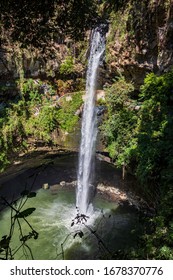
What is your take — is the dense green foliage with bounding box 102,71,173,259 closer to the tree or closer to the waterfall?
the waterfall

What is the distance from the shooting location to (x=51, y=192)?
11344 mm

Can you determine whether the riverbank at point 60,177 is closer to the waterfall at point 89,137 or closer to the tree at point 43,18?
the waterfall at point 89,137

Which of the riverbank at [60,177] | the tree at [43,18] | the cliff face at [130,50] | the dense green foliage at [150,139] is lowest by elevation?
the riverbank at [60,177]

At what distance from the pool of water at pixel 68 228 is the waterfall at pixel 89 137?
1.42 ft

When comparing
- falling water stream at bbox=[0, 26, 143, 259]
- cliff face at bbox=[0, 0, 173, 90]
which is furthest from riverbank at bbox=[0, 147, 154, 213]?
cliff face at bbox=[0, 0, 173, 90]

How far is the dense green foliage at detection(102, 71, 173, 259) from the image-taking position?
4777mm

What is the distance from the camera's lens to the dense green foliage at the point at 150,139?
4777 mm

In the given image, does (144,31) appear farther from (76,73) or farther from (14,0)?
(14,0)

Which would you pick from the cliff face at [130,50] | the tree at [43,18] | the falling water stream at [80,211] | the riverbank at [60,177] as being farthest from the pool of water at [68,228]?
the tree at [43,18]

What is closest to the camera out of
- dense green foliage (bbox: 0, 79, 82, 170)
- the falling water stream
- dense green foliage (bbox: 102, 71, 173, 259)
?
dense green foliage (bbox: 102, 71, 173, 259)

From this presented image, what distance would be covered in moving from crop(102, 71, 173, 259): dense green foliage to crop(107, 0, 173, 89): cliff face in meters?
0.75
